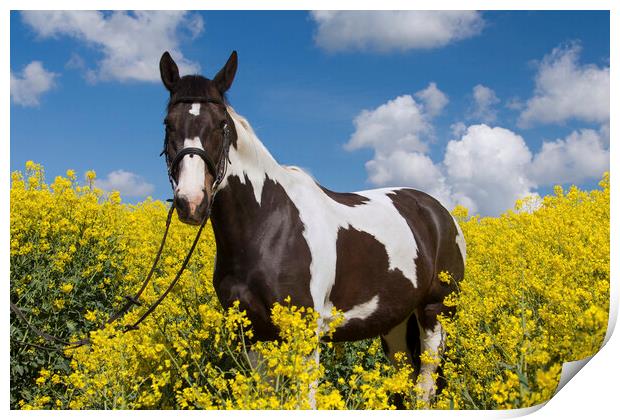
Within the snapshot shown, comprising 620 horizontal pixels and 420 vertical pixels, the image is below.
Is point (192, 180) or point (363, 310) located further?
point (363, 310)

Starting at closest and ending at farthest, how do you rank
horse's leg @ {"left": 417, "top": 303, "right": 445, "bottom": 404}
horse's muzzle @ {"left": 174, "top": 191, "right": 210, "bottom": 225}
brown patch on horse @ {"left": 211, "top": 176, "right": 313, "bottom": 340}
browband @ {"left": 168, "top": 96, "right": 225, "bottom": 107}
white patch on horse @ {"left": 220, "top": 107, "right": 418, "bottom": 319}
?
horse's muzzle @ {"left": 174, "top": 191, "right": 210, "bottom": 225}
browband @ {"left": 168, "top": 96, "right": 225, "bottom": 107}
brown patch on horse @ {"left": 211, "top": 176, "right": 313, "bottom": 340}
white patch on horse @ {"left": 220, "top": 107, "right": 418, "bottom": 319}
horse's leg @ {"left": 417, "top": 303, "right": 445, "bottom": 404}

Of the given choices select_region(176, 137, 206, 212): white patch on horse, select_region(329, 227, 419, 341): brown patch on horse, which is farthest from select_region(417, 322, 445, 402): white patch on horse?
select_region(176, 137, 206, 212): white patch on horse

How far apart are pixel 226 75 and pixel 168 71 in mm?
306

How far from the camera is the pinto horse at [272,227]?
269cm

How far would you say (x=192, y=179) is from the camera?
8.34 feet

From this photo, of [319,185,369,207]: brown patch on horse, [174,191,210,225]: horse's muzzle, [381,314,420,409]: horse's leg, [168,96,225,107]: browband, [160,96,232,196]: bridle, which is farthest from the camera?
[381,314,420,409]: horse's leg

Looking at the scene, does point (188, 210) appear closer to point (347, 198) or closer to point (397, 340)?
point (347, 198)

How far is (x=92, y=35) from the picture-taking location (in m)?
3.14

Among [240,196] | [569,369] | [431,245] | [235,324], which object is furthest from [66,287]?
[569,369]

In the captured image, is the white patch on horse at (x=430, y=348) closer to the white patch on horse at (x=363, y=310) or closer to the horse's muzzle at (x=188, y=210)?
the white patch on horse at (x=363, y=310)

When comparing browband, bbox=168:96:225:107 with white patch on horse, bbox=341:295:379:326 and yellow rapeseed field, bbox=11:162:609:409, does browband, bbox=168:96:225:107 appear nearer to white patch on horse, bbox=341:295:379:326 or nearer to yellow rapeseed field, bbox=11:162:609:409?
yellow rapeseed field, bbox=11:162:609:409

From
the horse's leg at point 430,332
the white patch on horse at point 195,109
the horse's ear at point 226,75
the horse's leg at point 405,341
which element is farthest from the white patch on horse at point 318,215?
the horse's leg at point 405,341

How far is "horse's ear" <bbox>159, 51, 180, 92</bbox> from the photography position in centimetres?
288
